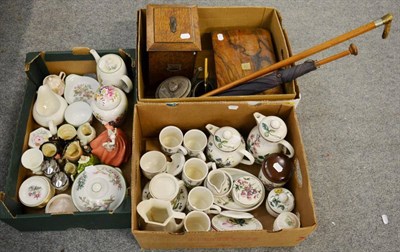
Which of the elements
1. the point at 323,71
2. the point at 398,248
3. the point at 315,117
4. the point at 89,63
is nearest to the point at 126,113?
the point at 89,63

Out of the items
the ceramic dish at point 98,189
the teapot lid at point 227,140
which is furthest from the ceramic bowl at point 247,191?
the ceramic dish at point 98,189

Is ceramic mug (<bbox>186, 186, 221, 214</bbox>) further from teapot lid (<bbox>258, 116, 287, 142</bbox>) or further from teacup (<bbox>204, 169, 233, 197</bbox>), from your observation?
teapot lid (<bbox>258, 116, 287, 142</bbox>)

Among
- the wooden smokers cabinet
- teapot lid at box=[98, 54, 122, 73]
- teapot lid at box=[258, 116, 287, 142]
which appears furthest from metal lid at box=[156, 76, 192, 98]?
teapot lid at box=[258, 116, 287, 142]

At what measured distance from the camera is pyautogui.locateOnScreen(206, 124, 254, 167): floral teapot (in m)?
1.04

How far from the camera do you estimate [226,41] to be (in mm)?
1220

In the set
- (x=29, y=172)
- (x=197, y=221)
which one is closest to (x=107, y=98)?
(x=29, y=172)

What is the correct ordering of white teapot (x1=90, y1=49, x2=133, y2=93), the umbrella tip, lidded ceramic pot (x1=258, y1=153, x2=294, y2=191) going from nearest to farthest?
the umbrella tip
lidded ceramic pot (x1=258, y1=153, x2=294, y2=191)
white teapot (x1=90, y1=49, x2=133, y2=93)

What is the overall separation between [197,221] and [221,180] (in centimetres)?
13

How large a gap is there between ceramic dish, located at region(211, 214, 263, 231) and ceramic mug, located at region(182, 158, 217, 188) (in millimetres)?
115

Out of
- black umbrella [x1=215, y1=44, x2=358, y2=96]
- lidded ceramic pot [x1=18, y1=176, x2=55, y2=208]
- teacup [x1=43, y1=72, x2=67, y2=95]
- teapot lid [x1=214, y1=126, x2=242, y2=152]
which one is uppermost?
teacup [x1=43, y1=72, x2=67, y2=95]

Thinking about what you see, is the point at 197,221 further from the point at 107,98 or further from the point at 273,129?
the point at 107,98

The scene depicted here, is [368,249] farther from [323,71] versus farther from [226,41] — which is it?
[226,41]

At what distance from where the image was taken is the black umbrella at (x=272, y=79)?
1015mm

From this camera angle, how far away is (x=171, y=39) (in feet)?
3.51
